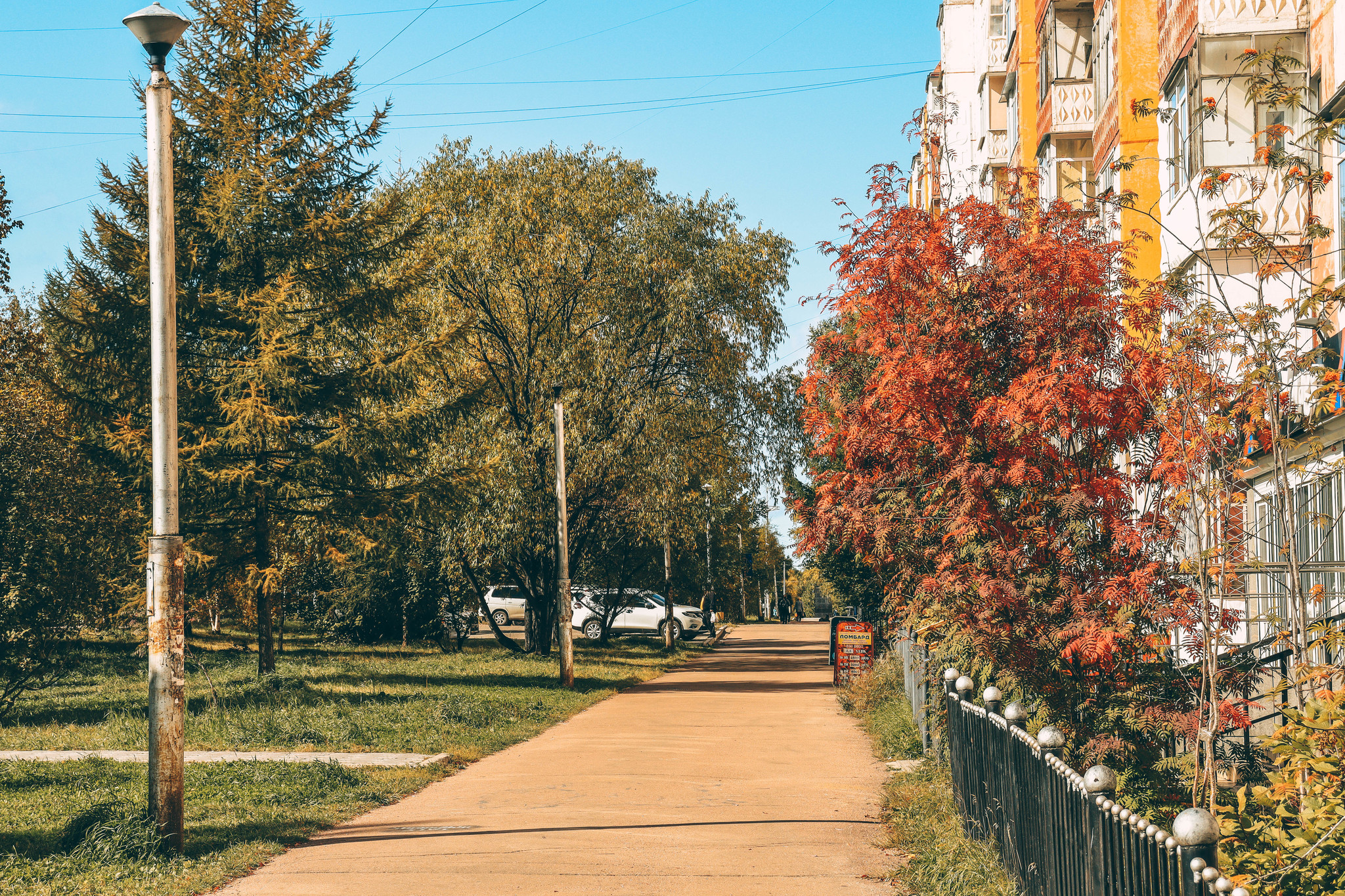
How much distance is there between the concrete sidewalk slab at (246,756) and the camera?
43.1ft

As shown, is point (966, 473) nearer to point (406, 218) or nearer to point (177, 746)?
point (177, 746)

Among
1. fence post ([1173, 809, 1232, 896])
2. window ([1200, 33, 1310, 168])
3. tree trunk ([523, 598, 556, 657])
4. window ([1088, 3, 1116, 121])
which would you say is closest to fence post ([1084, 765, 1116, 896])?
fence post ([1173, 809, 1232, 896])

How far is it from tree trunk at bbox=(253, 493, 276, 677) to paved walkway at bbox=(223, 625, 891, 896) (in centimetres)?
885

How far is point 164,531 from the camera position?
27.8 ft

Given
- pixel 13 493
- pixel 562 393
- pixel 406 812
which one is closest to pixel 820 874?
pixel 406 812

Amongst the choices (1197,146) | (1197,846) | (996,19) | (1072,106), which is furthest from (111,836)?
(996,19)

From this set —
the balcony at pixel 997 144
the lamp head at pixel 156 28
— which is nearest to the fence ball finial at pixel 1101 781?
the lamp head at pixel 156 28

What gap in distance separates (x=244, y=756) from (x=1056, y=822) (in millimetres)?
10254

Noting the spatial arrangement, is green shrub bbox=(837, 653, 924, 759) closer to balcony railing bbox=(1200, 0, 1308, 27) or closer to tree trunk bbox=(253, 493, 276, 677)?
balcony railing bbox=(1200, 0, 1308, 27)

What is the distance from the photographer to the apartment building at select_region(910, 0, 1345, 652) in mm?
8422

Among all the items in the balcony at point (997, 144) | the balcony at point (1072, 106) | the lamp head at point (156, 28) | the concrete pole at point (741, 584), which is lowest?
the concrete pole at point (741, 584)

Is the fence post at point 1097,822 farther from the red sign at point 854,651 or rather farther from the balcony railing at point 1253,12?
the red sign at point 854,651

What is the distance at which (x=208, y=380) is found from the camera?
74.5ft

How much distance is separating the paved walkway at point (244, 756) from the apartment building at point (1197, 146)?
8247 mm
